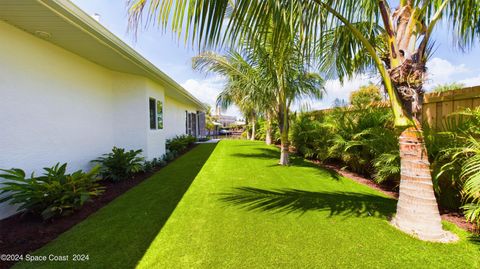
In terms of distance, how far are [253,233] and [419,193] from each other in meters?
2.18

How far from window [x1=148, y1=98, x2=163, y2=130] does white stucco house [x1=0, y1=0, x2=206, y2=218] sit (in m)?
0.25

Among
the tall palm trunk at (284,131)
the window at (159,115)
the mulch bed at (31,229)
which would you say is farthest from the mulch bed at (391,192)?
the window at (159,115)

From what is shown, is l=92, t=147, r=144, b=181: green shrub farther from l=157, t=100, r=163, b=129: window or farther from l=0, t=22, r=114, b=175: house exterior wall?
l=157, t=100, r=163, b=129: window

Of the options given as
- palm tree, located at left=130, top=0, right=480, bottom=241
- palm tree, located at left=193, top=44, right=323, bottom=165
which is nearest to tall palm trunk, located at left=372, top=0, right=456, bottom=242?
palm tree, located at left=130, top=0, right=480, bottom=241

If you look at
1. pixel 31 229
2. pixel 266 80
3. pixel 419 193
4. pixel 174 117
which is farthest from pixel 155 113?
pixel 419 193

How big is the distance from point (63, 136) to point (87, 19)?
2689 mm

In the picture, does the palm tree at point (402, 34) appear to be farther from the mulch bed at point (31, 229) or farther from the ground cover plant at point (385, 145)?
the mulch bed at point (31, 229)

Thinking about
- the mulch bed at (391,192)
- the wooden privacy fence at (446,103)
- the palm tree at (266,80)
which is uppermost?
the palm tree at (266,80)

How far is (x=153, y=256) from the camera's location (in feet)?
7.98

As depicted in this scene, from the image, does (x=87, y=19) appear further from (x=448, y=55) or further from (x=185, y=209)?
(x=448, y=55)

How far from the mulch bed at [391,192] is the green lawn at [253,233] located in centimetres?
25

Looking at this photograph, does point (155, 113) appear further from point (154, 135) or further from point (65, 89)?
point (65, 89)

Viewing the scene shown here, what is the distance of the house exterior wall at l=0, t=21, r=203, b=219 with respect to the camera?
363cm

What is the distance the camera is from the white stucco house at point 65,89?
3.52m
